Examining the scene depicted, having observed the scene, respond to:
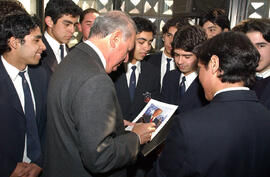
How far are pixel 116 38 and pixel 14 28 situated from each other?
3.16 ft

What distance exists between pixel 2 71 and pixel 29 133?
53 centimetres

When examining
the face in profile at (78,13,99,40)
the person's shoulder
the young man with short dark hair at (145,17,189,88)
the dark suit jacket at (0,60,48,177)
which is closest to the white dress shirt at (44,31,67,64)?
the face in profile at (78,13,99,40)

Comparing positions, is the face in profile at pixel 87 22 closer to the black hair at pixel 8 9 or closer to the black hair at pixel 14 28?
the black hair at pixel 8 9

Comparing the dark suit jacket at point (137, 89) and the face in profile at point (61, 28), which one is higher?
the face in profile at point (61, 28)

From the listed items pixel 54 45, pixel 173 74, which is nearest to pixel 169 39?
pixel 173 74

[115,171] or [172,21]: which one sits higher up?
[172,21]

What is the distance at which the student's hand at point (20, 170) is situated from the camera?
1819mm

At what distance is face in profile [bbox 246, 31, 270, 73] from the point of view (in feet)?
6.60

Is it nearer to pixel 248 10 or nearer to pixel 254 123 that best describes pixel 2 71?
pixel 254 123

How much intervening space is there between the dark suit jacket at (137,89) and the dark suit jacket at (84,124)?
0.99 m

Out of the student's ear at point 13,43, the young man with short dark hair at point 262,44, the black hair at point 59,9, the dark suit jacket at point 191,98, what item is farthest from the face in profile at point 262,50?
the black hair at point 59,9

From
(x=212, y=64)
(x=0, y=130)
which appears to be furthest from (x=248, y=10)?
(x=0, y=130)

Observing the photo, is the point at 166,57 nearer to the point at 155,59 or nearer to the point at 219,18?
the point at 155,59

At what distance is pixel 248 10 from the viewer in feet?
14.2
